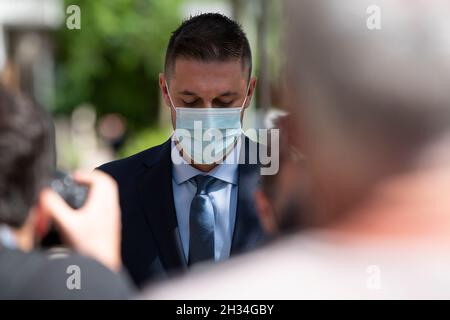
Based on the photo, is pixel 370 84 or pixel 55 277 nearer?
pixel 370 84

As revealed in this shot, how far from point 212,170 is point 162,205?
0.19m

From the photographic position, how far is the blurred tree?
2658 millimetres

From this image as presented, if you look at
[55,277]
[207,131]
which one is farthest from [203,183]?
[55,277]

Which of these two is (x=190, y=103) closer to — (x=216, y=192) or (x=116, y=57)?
(x=216, y=192)

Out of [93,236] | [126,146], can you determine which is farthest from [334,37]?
[126,146]

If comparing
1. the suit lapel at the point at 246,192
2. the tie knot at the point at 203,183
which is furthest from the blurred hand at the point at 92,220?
the suit lapel at the point at 246,192

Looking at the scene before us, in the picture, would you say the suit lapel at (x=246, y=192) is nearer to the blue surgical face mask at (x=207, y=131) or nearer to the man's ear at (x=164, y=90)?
the blue surgical face mask at (x=207, y=131)

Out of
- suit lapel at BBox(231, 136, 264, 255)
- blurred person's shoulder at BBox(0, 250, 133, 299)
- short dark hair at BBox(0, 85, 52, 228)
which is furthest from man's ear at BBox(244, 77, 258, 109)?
blurred person's shoulder at BBox(0, 250, 133, 299)

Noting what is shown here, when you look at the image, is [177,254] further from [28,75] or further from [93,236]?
[28,75]

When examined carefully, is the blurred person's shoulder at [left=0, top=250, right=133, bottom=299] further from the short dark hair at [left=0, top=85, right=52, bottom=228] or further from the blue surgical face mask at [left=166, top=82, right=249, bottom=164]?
the blue surgical face mask at [left=166, top=82, right=249, bottom=164]

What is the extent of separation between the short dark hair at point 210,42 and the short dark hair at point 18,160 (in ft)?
1.67

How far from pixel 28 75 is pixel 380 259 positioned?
6.72 ft

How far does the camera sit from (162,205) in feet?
6.63

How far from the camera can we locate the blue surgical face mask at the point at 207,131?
2.00m
